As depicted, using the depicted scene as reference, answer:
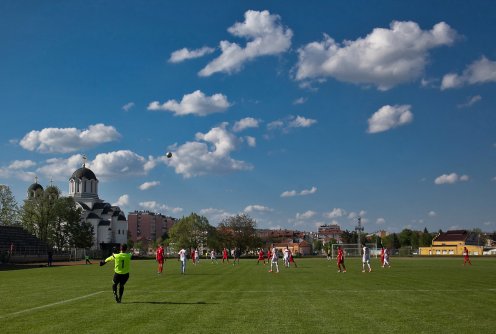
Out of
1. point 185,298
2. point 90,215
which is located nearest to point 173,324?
point 185,298

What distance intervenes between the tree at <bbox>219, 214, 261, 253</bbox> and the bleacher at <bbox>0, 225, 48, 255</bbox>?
45.5 metres

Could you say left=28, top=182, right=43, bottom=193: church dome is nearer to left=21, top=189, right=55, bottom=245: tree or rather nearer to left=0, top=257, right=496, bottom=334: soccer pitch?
left=21, top=189, right=55, bottom=245: tree

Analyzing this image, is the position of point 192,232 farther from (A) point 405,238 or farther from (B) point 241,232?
(A) point 405,238

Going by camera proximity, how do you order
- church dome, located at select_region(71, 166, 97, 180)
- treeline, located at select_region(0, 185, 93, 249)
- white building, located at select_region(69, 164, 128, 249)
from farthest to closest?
church dome, located at select_region(71, 166, 97, 180), white building, located at select_region(69, 164, 128, 249), treeline, located at select_region(0, 185, 93, 249)

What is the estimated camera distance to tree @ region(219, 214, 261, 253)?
118m

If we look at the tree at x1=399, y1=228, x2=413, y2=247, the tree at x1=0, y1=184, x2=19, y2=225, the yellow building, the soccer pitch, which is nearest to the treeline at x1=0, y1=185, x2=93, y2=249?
the tree at x1=0, y1=184, x2=19, y2=225

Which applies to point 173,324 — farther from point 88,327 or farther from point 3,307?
point 3,307

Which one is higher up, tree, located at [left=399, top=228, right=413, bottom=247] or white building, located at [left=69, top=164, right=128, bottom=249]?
white building, located at [left=69, top=164, right=128, bottom=249]

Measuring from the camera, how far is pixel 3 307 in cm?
1548

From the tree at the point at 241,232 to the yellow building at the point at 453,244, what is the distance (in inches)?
1832

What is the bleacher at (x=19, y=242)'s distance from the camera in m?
74.3

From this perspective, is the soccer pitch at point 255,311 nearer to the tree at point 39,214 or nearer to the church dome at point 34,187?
the tree at point 39,214

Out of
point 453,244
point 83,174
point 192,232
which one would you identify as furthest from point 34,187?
point 453,244

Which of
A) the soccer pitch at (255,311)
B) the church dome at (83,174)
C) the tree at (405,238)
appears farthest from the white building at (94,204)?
the soccer pitch at (255,311)
